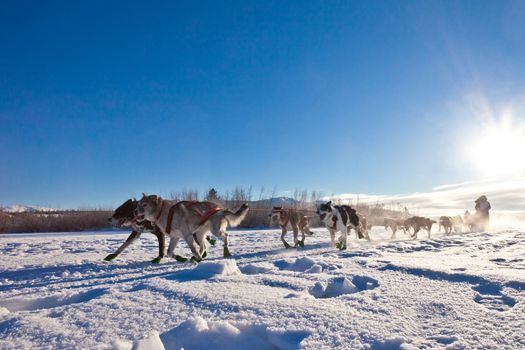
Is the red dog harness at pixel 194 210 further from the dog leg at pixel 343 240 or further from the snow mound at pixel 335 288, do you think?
the snow mound at pixel 335 288

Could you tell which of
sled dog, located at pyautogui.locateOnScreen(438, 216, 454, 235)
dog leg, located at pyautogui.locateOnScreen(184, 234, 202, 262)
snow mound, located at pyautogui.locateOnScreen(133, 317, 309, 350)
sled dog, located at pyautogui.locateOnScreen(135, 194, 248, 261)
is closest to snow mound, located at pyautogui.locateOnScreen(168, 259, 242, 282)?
snow mound, located at pyautogui.locateOnScreen(133, 317, 309, 350)

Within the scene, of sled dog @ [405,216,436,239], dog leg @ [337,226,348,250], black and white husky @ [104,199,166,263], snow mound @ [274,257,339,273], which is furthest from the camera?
sled dog @ [405,216,436,239]

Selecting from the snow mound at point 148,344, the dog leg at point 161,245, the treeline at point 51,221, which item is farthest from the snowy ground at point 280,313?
the treeline at point 51,221

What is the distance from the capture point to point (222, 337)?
1.78 metres

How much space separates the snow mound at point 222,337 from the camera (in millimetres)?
1729

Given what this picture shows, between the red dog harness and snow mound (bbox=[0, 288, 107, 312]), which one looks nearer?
snow mound (bbox=[0, 288, 107, 312])

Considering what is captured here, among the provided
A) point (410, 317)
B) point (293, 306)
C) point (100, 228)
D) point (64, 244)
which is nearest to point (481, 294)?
point (410, 317)

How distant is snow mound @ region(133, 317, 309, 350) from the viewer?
5.67ft

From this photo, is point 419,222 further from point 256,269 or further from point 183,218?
point 256,269

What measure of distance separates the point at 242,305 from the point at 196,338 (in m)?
0.60

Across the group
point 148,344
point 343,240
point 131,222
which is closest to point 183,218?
point 131,222

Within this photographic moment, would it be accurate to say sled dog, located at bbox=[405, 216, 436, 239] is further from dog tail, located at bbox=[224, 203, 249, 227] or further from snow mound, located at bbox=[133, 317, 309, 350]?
snow mound, located at bbox=[133, 317, 309, 350]

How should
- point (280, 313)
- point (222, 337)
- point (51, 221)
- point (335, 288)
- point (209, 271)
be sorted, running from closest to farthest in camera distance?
point (222, 337) < point (280, 313) < point (335, 288) < point (209, 271) < point (51, 221)

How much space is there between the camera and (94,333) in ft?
6.23
